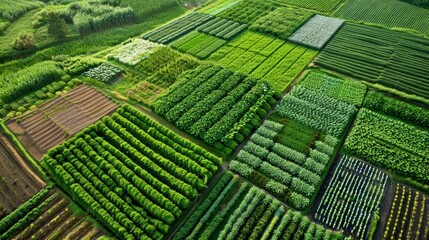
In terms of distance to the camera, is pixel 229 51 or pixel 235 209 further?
pixel 229 51

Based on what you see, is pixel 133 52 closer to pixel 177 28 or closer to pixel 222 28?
pixel 177 28

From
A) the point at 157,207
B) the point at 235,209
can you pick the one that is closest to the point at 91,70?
the point at 157,207

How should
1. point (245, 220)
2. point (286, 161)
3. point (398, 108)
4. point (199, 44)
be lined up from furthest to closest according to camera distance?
point (199, 44) < point (398, 108) < point (286, 161) < point (245, 220)

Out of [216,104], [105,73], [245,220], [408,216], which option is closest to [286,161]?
[245,220]

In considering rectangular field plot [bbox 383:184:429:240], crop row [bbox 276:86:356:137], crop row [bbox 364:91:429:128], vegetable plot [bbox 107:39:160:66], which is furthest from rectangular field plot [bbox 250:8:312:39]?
rectangular field plot [bbox 383:184:429:240]

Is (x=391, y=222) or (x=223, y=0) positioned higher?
(x=223, y=0)

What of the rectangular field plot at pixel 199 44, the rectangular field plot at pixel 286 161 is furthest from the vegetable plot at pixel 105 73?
the rectangular field plot at pixel 286 161

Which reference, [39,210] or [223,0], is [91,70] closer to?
[39,210]
